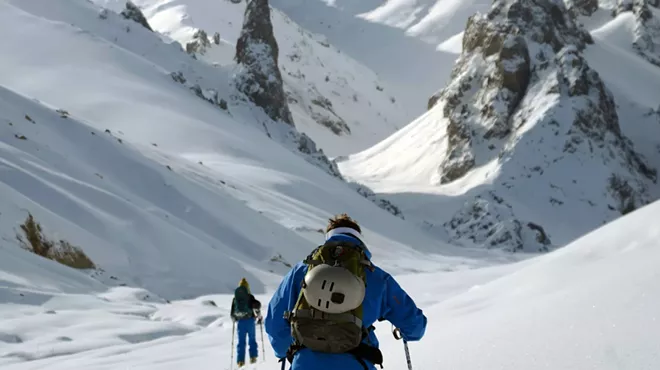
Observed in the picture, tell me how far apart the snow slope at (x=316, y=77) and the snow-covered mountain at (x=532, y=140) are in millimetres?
55342

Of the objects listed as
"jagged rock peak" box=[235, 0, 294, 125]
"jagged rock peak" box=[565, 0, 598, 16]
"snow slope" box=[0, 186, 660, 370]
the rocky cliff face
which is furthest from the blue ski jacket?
"jagged rock peak" box=[565, 0, 598, 16]

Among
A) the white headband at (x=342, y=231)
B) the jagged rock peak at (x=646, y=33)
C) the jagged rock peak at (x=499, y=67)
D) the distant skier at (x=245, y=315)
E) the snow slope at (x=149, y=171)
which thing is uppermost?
the jagged rock peak at (x=646, y=33)

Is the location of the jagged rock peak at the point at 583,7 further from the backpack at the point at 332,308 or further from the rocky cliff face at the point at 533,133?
the backpack at the point at 332,308

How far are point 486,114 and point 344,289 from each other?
7099 centimetres

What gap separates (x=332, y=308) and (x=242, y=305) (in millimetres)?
8184

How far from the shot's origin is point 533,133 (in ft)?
221

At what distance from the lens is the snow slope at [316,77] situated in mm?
141625

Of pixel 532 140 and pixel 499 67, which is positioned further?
pixel 499 67

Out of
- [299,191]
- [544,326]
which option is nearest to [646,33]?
[299,191]

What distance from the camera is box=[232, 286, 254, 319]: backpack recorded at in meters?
11.8

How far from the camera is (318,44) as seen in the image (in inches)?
7092

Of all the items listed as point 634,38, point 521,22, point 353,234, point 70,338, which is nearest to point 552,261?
point 353,234

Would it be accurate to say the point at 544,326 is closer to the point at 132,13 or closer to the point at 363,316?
the point at 363,316

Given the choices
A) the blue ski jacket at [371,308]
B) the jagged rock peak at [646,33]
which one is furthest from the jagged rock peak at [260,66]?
the blue ski jacket at [371,308]
